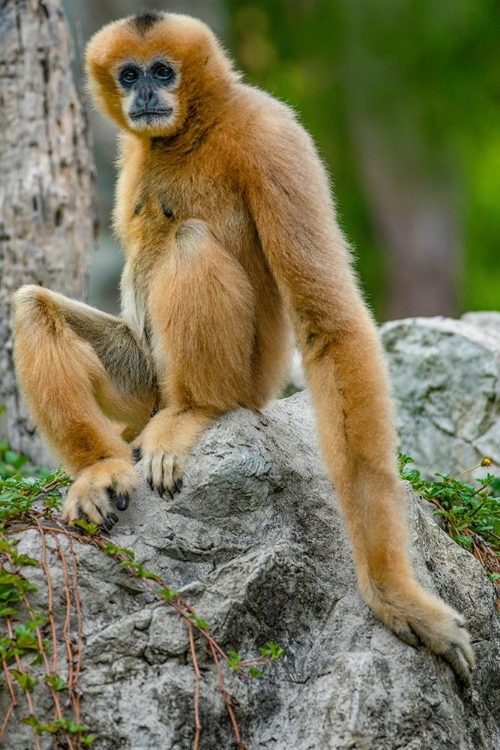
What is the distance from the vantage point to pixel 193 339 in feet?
17.1

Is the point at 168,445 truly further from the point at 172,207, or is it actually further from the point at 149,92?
the point at 149,92

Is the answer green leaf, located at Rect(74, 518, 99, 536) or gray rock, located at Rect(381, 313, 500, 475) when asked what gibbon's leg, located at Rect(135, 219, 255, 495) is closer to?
green leaf, located at Rect(74, 518, 99, 536)

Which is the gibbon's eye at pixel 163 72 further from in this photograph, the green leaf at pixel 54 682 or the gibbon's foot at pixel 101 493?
the green leaf at pixel 54 682

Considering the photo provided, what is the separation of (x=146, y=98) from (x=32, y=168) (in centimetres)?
297

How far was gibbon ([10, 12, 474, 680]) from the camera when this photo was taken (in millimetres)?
4793

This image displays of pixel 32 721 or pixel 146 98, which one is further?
pixel 146 98

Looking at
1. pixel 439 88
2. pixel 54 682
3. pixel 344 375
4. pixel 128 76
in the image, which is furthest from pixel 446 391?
pixel 439 88

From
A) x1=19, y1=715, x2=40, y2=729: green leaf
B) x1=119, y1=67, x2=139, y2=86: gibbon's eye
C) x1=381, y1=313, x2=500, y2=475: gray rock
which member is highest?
x1=119, y1=67, x2=139, y2=86: gibbon's eye

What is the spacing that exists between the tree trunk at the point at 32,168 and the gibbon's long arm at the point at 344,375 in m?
3.46

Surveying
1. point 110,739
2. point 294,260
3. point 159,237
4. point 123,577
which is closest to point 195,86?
point 159,237

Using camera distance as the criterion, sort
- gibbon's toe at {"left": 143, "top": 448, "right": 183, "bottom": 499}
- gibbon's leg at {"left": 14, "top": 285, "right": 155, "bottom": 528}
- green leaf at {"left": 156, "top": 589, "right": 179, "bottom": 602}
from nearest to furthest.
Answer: green leaf at {"left": 156, "top": 589, "right": 179, "bottom": 602}, gibbon's leg at {"left": 14, "top": 285, "right": 155, "bottom": 528}, gibbon's toe at {"left": 143, "top": 448, "right": 183, "bottom": 499}

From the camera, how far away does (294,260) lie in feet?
16.8

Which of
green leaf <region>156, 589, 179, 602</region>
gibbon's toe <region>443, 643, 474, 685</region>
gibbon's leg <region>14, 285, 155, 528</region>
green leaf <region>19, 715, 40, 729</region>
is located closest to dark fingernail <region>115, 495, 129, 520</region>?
gibbon's leg <region>14, 285, 155, 528</region>

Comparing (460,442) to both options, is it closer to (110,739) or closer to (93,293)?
(110,739)
